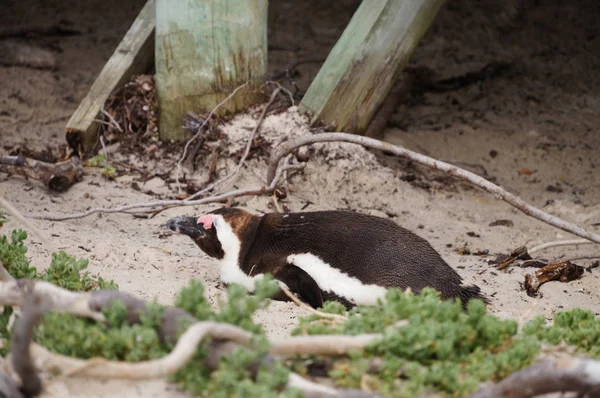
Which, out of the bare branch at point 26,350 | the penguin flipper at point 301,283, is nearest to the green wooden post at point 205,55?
the penguin flipper at point 301,283

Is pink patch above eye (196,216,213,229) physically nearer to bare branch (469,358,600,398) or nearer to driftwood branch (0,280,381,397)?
driftwood branch (0,280,381,397)

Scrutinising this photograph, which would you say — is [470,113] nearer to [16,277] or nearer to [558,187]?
[558,187]

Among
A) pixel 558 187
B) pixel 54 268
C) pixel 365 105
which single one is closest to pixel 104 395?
pixel 54 268

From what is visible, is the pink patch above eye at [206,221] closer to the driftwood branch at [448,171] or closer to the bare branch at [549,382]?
the driftwood branch at [448,171]

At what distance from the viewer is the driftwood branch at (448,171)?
14.6ft

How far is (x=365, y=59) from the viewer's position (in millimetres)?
5766

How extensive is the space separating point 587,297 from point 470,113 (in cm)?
311

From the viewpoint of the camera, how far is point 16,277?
3520 millimetres

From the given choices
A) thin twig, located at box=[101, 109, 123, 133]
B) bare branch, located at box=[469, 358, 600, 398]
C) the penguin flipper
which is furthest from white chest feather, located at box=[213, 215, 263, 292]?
bare branch, located at box=[469, 358, 600, 398]

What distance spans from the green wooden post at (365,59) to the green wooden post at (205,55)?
0.50 meters

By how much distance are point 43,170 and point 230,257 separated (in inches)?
64.4

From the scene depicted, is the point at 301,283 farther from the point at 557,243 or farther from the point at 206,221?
the point at 557,243

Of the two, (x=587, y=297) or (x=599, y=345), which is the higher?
(x=599, y=345)


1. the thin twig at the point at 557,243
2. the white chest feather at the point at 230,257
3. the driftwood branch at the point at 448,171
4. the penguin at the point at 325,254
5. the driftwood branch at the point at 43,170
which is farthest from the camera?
the driftwood branch at the point at 43,170
